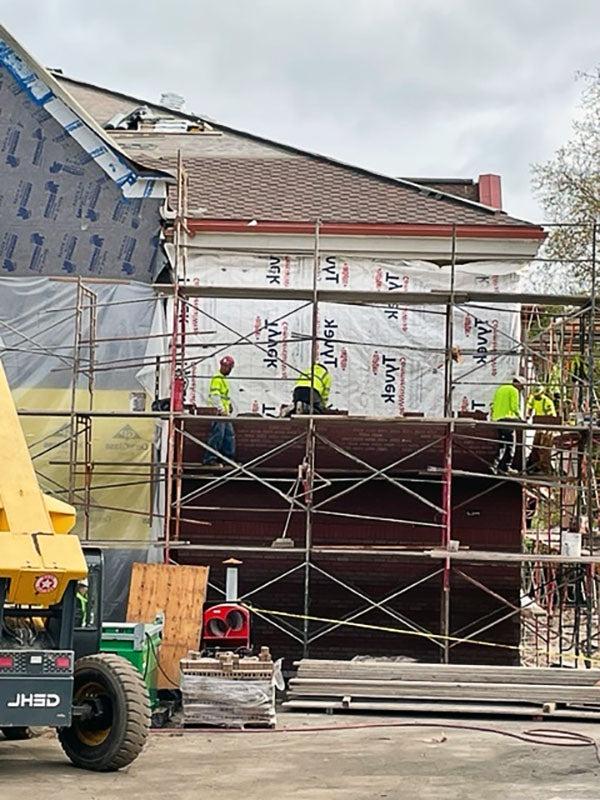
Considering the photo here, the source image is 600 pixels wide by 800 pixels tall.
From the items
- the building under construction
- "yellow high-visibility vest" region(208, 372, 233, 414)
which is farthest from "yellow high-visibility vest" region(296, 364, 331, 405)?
"yellow high-visibility vest" region(208, 372, 233, 414)

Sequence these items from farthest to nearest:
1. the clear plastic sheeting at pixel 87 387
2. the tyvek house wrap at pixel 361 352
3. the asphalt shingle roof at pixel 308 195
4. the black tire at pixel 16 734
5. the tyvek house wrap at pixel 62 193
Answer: the asphalt shingle roof at pixel 308 195
the tyvek house wrap at pixel 62 193
the tyvek house wrap at pixel 361 352
the clear plastic sheeting at pixel 87 387
the black tire at pixel 16 734

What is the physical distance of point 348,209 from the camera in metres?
21.0

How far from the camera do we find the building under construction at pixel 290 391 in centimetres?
1838

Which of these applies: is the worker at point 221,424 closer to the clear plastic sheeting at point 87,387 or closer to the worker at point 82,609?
the clear plastic sheeting at point 87,387

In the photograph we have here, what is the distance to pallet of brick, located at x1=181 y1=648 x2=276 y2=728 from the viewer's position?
15203 millimetres

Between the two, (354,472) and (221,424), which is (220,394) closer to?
(221,424)

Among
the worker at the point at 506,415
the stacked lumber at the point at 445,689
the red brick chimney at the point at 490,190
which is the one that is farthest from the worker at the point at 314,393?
the red brick chimney at the point at 490,190

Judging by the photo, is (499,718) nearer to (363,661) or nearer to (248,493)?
(363,661)

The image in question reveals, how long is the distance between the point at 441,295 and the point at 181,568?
4.79m

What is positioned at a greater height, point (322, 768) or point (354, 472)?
point (354, 472)

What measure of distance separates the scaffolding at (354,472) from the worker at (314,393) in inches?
8.8

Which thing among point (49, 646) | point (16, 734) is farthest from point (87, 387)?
point (49, 646)

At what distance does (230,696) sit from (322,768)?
2766 mm

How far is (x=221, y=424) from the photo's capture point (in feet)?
61.5
